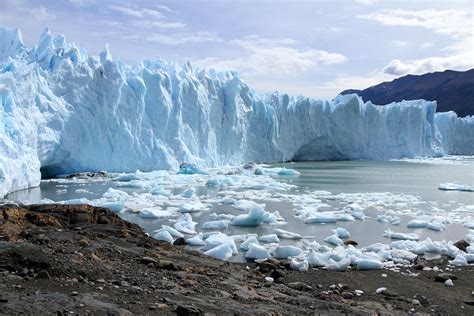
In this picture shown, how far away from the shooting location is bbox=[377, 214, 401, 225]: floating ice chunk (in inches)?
358

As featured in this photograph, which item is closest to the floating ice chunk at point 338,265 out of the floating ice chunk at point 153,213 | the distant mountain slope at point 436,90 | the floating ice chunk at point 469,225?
the floating ice chunk at point 469,225

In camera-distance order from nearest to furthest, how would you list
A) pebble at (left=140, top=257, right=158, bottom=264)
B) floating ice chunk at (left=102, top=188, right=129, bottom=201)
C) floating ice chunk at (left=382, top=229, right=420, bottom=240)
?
pebble at (left=140, top=257, right=158, bottom=264) < floating ice chunk at (left=382, top=229, right=420, bottom=240) < floating ice chunk at (left=102, top=188, right=129, bottom=201)

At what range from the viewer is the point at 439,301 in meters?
4.64

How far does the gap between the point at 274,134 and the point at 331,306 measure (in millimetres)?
22201

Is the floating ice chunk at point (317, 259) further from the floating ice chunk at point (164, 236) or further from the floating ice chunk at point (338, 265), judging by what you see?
the floating ice chunk at point (164, 236)

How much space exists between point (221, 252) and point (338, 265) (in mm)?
1460

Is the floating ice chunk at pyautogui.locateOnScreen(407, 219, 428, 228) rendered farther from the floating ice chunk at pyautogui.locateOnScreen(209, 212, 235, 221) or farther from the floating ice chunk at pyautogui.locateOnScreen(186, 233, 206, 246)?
the floating ice chunk at pyautogui.locateOnScreen(186, 233, 206, 246)

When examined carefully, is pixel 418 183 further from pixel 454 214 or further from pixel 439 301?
pixel 439 301

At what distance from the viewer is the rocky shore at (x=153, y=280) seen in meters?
3.25

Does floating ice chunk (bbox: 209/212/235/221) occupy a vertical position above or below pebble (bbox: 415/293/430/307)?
below

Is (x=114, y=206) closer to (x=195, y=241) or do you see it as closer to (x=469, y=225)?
(x=195, y=241)

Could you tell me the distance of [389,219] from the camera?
9367 mm

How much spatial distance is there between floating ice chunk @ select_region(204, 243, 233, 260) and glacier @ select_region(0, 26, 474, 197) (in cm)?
674

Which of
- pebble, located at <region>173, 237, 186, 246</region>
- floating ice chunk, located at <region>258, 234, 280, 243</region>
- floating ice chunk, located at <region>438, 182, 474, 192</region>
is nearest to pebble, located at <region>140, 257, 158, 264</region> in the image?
pebble, located at <region>173, 237, 186, 246</region>
